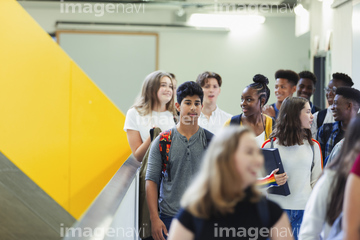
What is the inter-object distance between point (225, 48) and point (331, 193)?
883cm

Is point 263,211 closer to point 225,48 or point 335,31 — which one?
point 335,31

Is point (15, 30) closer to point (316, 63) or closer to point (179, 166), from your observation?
point (179, 166)

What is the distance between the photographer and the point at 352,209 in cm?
149

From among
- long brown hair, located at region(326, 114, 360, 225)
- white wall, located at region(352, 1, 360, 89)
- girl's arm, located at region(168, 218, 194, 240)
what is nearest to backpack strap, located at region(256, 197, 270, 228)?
girl's arm, located at region(168, 218, 194, 240)

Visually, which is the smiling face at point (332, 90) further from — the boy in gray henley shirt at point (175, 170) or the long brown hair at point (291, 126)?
the boy in gray henley shirt at point (175, 170)

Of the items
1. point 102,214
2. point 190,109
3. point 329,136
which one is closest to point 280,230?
point 102,214

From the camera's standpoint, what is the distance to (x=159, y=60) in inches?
407

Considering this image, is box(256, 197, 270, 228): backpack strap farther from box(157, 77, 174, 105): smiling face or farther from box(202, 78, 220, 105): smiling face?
box(202, 78, 220, 105): smiling face

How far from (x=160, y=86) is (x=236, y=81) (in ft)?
21.9

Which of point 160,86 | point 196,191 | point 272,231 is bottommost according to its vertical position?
point 272,231

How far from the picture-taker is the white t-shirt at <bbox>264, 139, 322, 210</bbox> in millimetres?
2979

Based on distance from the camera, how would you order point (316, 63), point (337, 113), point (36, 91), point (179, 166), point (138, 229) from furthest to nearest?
1. point (316, 63)
2. point (36, 91)
3. point (337, 113)
4. point (138, 229)
5. point (179, 166)

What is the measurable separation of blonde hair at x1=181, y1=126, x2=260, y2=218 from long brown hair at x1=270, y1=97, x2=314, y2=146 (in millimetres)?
1640

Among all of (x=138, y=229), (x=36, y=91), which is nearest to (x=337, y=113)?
(x=138, y=229)
